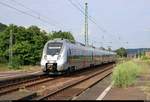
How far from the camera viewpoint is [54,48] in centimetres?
3212

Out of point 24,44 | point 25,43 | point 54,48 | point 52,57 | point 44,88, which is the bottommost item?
point 44,88

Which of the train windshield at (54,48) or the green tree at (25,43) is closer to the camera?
the train windshield at (54,48)

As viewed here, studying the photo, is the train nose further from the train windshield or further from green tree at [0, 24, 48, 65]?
green tree at [0, 24, 48, 65]

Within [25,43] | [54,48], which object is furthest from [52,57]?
[25,43]

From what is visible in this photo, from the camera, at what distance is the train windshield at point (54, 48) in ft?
105

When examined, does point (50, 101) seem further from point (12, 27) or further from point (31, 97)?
point (12, 27)

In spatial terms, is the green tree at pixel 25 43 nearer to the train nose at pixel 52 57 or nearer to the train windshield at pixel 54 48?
the train windshield at pixel 54 48

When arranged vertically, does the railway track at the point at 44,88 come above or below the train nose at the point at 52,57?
below

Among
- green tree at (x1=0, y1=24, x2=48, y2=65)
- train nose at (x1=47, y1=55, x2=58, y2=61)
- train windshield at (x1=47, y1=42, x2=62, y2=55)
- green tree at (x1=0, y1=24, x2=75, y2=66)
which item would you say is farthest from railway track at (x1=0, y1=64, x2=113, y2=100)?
green tree at (x1=0, y1=24, x2=48, y2=65)

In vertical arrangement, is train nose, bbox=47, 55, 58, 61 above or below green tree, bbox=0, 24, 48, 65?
below

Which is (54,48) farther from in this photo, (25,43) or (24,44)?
(25,43)

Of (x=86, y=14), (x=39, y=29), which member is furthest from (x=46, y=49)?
(x=39, y=29)

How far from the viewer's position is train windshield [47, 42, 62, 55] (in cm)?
3191

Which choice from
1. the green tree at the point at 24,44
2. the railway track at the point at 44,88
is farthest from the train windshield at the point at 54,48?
the green tree at the point at 24,44
